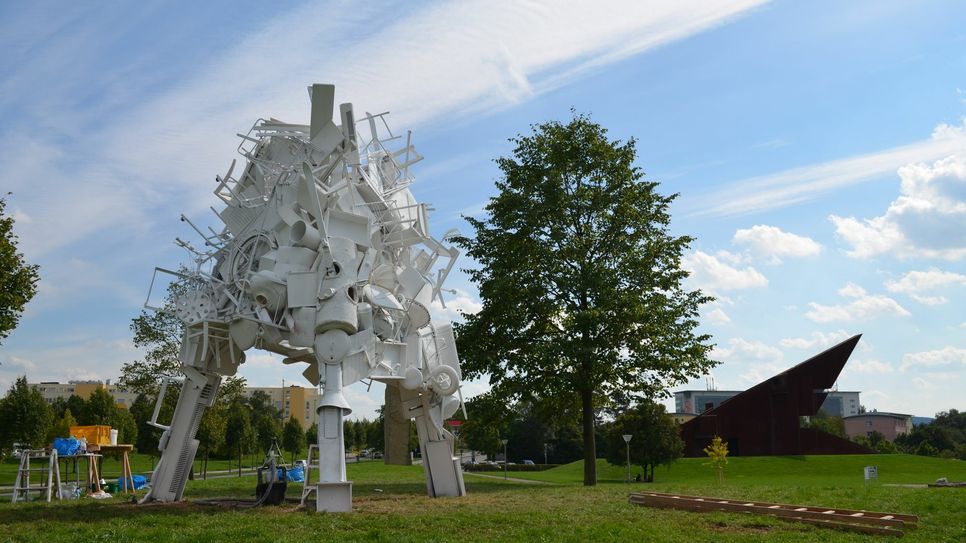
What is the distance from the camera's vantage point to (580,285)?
99.1 ft

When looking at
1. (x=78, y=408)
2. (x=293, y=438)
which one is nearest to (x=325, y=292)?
(x=293, y=438)

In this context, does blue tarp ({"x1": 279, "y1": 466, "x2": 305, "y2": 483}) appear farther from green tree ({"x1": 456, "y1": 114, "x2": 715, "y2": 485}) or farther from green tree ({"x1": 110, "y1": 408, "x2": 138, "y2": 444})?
green tree ({"x1": 110, "y1": 408, "x2": 138, "y2": 444})

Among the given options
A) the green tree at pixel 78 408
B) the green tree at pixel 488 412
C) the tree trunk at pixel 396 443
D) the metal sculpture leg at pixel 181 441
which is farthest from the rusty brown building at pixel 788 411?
the green tree at pixel 78 408

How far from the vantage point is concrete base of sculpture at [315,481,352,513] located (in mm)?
17438

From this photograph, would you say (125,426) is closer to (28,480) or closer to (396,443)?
(396,443)

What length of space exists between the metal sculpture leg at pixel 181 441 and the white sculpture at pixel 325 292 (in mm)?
27

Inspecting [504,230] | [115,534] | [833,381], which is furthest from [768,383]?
[115,534]

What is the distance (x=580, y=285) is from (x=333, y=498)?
49.0 feet

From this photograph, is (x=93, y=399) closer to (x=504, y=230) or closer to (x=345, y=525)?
(x=504, y=230)

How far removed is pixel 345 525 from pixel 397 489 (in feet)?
39.6

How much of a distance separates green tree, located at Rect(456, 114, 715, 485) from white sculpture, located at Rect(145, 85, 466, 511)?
26.3ft

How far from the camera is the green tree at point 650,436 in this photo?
51.2m

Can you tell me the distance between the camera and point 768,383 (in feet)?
174

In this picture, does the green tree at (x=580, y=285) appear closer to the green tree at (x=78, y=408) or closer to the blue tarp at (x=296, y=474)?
the blue tarp at (x=296, y=474)
